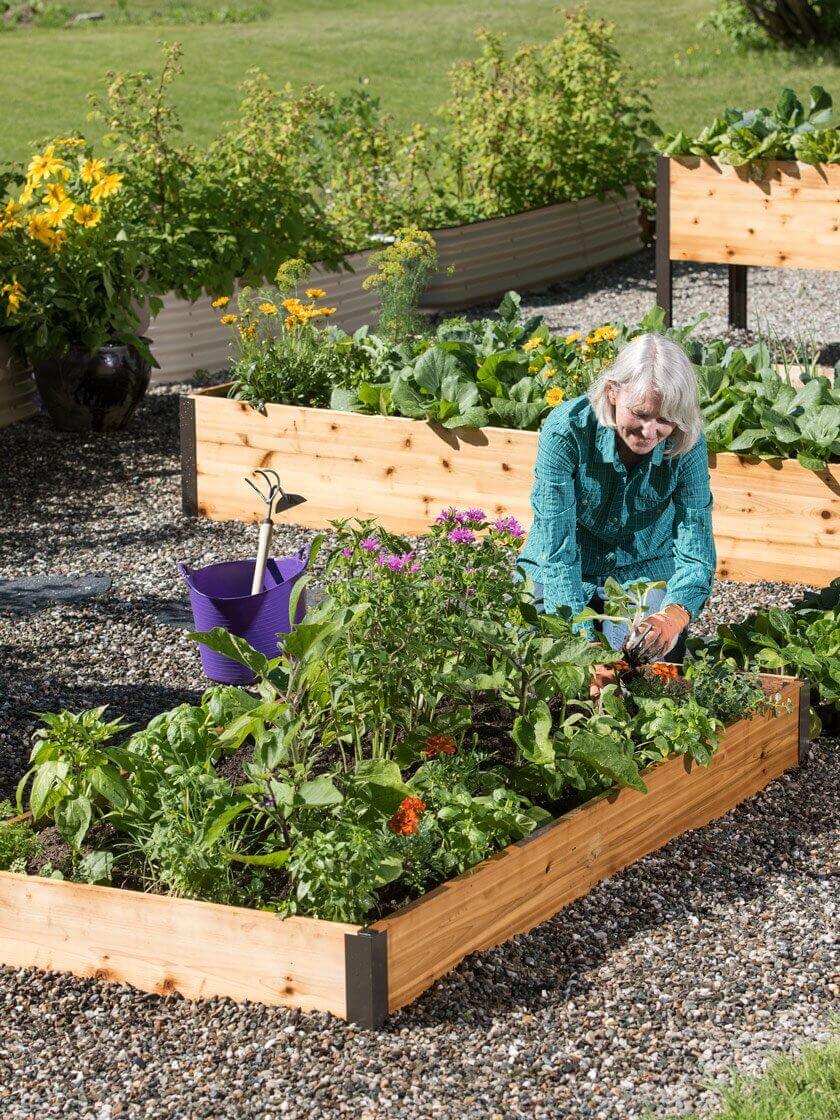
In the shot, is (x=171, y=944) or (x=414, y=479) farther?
(x=414, y=479)

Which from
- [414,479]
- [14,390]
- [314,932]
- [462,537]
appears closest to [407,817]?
[314,932]

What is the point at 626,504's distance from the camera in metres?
3.87

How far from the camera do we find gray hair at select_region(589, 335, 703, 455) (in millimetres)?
3486

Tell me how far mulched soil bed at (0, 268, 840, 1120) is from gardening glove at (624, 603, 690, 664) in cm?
43

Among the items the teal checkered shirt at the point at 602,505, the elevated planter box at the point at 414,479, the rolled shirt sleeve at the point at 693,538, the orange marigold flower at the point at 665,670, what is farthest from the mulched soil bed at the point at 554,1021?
the elevated planter box at the point at 414,479

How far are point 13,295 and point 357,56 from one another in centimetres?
1551

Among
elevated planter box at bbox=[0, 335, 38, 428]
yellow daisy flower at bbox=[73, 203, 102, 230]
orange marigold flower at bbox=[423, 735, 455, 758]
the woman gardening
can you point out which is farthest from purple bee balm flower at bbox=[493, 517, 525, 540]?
elevated planter box at bbox=[0, 335, 38, 428]

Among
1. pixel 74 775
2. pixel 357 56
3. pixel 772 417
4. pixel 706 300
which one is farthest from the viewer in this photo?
pixel 357 56

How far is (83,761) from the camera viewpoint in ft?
9.85

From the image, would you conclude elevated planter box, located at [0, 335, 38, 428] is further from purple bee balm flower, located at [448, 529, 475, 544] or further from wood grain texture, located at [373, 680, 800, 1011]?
wood grain texture, located at [373, 680, 800, 1011]

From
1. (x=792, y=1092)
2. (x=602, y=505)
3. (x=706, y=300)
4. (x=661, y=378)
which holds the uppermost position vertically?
(x=661, y=378)

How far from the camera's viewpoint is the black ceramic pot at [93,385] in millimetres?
6938

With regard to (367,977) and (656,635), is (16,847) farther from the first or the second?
(656,635)

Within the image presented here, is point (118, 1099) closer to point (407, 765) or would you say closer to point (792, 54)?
point (407, 765)
